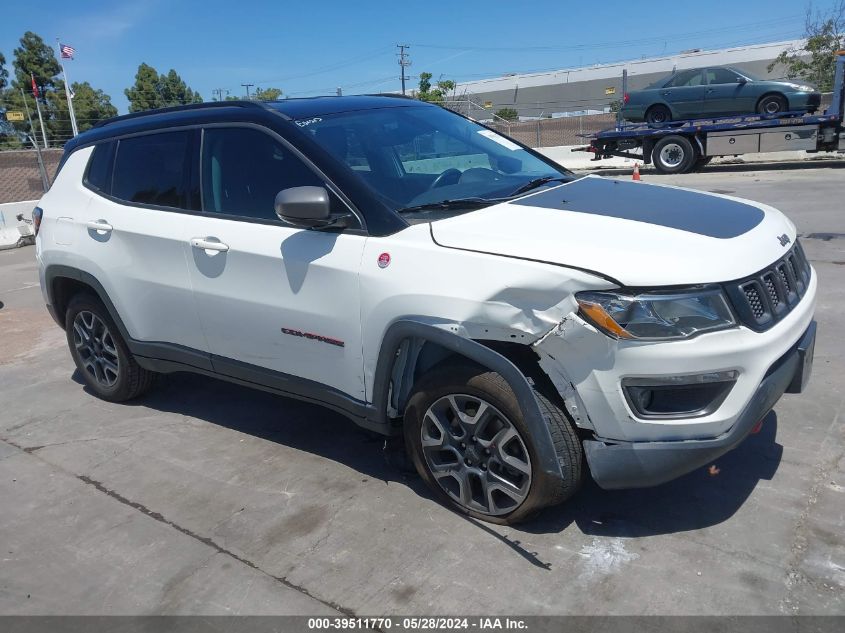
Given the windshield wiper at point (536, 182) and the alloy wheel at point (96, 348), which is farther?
the alloy wheel at point (96, 348)

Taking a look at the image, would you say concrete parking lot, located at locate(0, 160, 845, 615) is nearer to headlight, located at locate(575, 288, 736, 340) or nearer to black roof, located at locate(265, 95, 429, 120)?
headlight, located at locate(575, 288, 736, 340)

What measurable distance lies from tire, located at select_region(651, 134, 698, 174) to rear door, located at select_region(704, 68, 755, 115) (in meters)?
1.33

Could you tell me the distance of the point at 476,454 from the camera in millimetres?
3162

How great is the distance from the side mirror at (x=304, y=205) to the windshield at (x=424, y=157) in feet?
0.93

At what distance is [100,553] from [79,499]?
0.61 metres

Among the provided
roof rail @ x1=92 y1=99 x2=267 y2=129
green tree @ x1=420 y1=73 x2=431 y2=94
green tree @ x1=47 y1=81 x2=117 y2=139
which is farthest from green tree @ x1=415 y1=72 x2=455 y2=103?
roof rail @ x1=92 y1=99 x2=267 y2=129

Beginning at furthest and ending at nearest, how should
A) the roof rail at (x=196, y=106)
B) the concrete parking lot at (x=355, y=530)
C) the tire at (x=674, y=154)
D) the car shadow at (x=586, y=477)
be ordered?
the tire at (x=674, y=154), the roof rail at (x=196, y=106), the car shadow at (x=586, y=477), the concrete parking lot at (x=355, y=530)

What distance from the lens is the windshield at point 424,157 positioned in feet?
11.6

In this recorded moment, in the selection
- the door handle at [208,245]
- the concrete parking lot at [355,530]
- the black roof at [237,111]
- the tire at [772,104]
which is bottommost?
the concrete parking lot at [355,530]

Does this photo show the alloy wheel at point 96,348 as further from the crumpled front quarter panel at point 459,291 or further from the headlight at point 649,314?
the headlight at point 649,314

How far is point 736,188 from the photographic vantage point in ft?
47.1

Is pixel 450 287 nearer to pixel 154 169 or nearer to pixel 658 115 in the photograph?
pixel 154 169

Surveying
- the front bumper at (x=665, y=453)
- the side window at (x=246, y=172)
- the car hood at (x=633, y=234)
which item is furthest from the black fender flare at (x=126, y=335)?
the front bumper at (x=665, y=453)

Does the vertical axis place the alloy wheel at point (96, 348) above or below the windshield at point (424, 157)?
below
